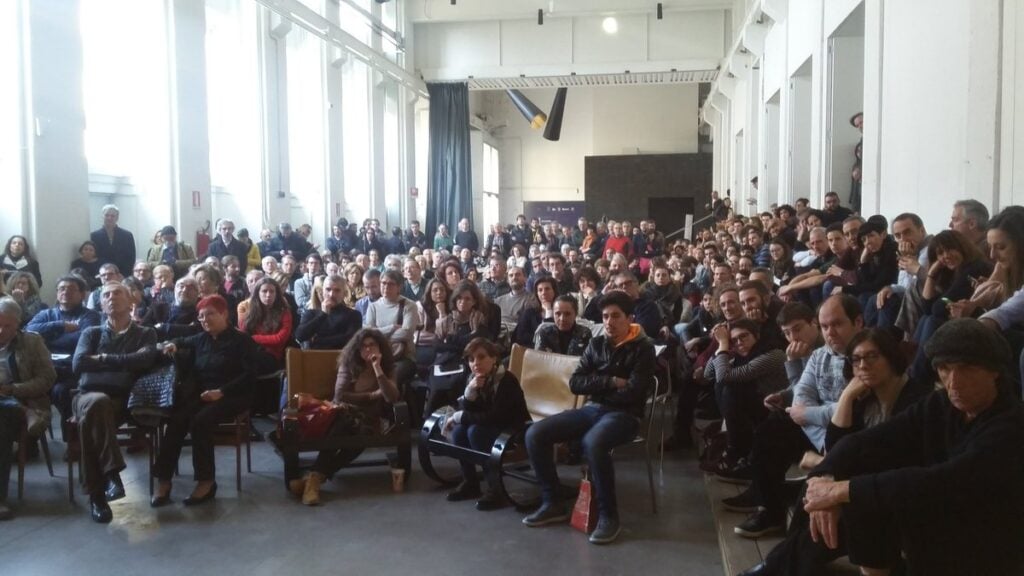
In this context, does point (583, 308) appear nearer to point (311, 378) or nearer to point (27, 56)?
point (311, 378)

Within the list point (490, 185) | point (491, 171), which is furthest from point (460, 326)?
point (491, 171)

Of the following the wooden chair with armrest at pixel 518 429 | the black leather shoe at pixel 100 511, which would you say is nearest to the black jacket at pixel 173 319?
the black leather shoe at pixel 100 511

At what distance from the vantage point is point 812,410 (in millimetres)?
2984

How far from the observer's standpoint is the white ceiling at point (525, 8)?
14.4 metres

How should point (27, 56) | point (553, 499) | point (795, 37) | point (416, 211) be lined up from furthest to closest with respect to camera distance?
point (416, 211)
point (795, 37)
point (27, 56)
point (553, 499)

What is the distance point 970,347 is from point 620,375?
6.53ft

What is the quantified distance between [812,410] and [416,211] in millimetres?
14241

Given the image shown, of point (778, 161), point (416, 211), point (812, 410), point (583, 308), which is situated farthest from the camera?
point (416, 211)

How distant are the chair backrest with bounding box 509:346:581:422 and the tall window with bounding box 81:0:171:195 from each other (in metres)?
5.87

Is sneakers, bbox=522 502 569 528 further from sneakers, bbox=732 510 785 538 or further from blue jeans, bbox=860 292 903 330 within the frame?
blue jeans, bbox=860 292 903 330

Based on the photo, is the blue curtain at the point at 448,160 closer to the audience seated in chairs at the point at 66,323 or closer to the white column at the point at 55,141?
the white column at the point at 55,141

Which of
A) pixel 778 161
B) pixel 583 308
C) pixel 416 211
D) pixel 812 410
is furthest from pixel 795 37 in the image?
pixel 416 211

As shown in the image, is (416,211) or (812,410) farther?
(416,211)

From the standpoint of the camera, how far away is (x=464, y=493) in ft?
13.0
